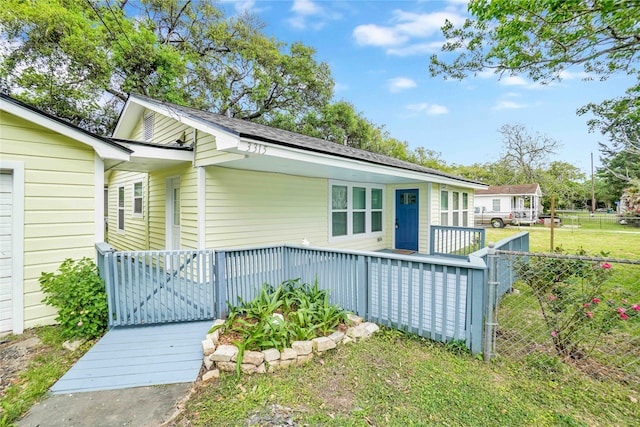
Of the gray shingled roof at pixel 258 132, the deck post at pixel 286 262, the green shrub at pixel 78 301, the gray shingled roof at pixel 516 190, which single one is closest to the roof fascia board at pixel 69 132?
the gray shingled roof at pixel 258 132

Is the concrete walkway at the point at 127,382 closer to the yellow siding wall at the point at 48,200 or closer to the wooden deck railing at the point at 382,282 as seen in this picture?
the wooden deck railing at the point at 382,282

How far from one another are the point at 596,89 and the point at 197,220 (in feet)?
37.3

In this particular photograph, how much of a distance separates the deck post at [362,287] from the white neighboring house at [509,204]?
76.3 feet

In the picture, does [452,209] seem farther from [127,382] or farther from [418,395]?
[127,382]

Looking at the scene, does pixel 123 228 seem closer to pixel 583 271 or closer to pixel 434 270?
pixel 434 270

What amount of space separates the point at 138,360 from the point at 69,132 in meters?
3.21

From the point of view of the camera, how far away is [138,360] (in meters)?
2.93

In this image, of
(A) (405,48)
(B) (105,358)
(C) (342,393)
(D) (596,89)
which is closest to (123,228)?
(B) (105,358)

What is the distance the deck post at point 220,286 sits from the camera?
3770 millimetres

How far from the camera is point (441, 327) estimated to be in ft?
10.7

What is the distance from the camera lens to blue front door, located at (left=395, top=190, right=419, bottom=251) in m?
9.39

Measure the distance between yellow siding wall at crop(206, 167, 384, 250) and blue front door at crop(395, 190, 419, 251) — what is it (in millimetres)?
2521

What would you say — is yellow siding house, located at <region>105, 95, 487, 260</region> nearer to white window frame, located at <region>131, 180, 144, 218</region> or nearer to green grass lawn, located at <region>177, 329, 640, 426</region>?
white window frame, located at <region>131, 180, 144, 218</region>

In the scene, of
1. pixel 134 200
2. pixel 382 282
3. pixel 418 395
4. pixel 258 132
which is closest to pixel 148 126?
pixel 134 200
